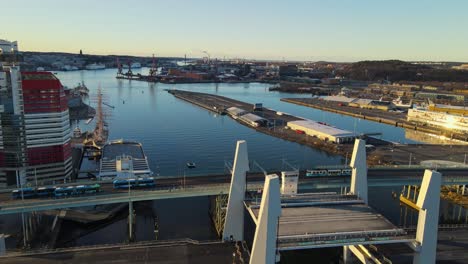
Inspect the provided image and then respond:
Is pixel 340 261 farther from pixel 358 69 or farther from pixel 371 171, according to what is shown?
pixel 358 69

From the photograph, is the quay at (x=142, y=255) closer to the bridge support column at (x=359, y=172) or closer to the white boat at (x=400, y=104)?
the bridge support column at (x=359, y=172)

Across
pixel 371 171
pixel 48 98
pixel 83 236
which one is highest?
pixel 48 98

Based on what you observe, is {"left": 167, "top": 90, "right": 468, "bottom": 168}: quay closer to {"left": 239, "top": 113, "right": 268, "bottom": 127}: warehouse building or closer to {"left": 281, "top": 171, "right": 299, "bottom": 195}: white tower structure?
{"left": 239, "top": 113, "right": 268, "bottom": 127}: warehouse building

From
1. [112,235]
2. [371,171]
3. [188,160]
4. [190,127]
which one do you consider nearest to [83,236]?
[112,235]

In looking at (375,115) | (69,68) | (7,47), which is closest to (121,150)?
(7,47)

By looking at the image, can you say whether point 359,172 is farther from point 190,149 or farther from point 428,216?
point 190,149
